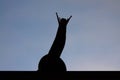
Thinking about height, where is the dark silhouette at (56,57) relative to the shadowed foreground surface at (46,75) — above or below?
above

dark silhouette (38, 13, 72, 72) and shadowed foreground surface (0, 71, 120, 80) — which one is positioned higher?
dark silhouette (38, 13, 72, 72)

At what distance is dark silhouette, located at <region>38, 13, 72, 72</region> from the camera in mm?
16031

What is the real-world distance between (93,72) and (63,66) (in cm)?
151

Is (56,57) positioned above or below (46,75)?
above

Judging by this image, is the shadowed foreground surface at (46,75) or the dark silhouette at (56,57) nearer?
the shadowed foreground surface at (46,75)

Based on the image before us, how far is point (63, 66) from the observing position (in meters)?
16.2

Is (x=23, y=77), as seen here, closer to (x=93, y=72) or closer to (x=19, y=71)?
(x=19, y=71)

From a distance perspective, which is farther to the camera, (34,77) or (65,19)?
(65,19)

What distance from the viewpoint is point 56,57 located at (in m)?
16.2

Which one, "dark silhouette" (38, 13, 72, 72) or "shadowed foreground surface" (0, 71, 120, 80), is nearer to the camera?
"shadowed foreground surface" (0, 71, 120, 80)

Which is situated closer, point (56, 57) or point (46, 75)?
point (46, 75)

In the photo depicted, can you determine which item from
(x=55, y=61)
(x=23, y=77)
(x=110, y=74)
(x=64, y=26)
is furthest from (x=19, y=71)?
(x=110, y=74)

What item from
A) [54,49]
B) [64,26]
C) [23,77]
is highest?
[64,26]

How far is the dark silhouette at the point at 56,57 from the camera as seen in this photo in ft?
52.6
